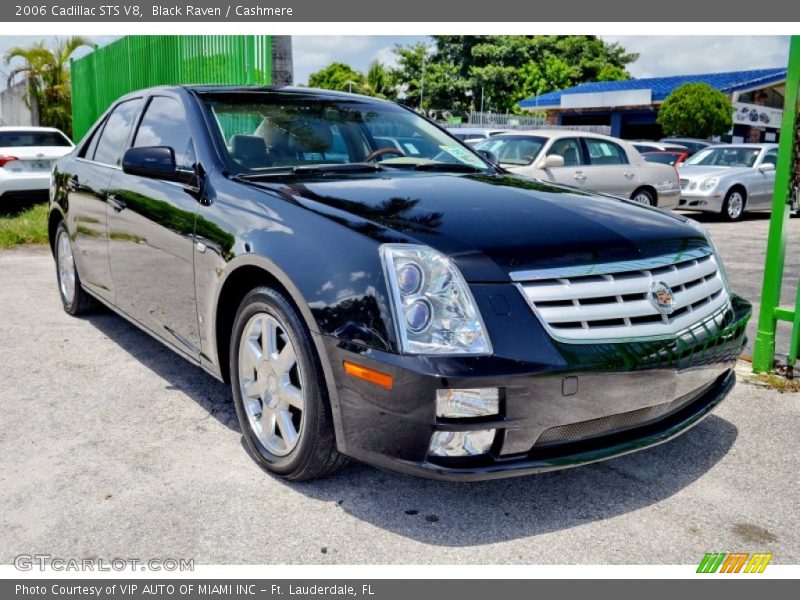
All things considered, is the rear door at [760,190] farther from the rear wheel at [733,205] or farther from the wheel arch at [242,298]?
the wheel arch at [242,298]

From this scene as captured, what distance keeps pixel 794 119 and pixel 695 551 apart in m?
2.80

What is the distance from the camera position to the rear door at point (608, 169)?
11.5m

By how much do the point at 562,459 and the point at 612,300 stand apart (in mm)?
573

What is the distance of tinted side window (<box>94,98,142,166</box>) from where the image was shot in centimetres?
474

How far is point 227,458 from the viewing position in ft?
11.1

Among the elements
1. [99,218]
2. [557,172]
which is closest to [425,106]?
[557,172]

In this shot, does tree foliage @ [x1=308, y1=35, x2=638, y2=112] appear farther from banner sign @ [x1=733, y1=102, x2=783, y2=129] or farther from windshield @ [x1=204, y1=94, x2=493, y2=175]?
windshield @ [x1=204, y1=94, x2=493, y2=175]

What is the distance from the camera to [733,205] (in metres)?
14.1

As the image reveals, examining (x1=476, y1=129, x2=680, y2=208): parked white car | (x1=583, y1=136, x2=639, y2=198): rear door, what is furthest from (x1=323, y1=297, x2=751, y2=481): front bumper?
(x1=583, y1=136, x2=639, y2=198): rear door

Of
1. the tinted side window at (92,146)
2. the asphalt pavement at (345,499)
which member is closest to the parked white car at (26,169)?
the tinted side window at (92,146)

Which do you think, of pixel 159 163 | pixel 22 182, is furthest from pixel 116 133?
pixel 22 182

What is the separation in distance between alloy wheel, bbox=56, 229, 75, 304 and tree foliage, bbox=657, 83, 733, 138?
85.7ft

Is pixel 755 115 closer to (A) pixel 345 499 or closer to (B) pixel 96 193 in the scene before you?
(B) pixel 96 193
